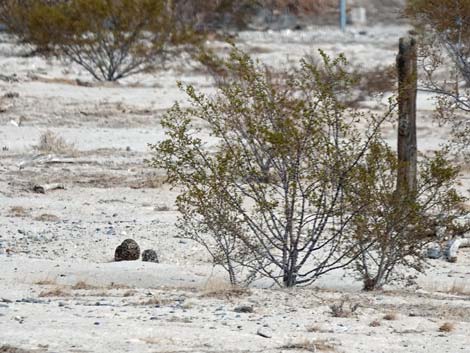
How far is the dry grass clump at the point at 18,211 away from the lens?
47.4 feet

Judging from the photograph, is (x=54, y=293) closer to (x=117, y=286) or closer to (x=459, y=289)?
(x=117, y=286)

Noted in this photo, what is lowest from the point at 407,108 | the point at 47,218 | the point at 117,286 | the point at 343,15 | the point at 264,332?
the point at 47,218

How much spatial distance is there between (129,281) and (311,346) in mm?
3404

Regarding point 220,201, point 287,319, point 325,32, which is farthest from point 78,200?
point 325,32

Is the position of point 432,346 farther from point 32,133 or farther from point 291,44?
point 291,44

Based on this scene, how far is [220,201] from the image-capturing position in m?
10.4

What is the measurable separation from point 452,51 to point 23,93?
10.8m

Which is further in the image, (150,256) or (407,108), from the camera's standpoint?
(407,108)

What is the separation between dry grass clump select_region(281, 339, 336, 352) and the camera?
7395 millimetres

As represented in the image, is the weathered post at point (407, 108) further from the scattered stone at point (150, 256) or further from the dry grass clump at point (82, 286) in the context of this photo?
the dry grass clump at point (82, 286)

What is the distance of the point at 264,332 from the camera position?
7.84 m

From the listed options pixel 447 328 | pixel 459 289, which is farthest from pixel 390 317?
pixel 459 289

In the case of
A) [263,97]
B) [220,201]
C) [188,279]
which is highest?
[263,97]

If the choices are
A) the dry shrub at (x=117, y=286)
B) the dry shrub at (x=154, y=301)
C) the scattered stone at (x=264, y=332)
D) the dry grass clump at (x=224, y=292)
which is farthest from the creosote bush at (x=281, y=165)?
the scattered stone at (x=264, y=332)
